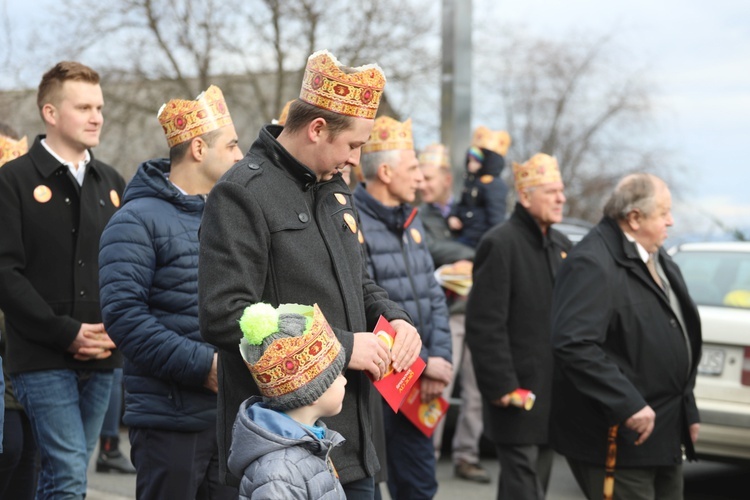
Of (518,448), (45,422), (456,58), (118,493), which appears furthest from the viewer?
(456,58)

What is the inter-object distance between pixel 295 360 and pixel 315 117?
2.67ft

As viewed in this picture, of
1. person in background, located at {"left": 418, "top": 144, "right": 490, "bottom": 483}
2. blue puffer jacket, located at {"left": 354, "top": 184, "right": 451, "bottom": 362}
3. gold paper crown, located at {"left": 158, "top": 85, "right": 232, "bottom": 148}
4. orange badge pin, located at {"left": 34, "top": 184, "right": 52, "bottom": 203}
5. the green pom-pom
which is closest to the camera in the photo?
the green pom-pom

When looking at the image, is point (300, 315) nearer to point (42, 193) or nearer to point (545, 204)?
point (42, 193)

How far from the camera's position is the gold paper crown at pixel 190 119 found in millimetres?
4590

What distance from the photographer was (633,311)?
195 inches

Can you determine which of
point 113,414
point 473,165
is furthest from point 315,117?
point 473,165

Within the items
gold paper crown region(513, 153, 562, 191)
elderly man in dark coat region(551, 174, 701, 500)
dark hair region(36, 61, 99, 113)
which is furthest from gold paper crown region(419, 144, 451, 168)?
dark hair region(36, 61, 99, 113)

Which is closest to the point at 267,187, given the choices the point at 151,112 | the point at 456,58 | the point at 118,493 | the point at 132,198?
the point at 132,198

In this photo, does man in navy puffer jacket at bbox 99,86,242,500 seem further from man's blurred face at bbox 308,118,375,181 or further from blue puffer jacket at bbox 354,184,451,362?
blue puffer jacket at bbox 354,184,451,362

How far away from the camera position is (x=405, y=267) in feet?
19.0

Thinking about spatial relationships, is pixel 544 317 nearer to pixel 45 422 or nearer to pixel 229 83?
pixel 45 422

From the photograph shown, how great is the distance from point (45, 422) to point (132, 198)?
1103 millimetres

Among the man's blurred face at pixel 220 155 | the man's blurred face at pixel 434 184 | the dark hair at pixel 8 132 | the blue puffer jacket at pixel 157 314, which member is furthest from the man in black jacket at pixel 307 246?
the man's blurred face at pixel 434 184

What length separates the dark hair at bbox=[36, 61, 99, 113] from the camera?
208 inches
